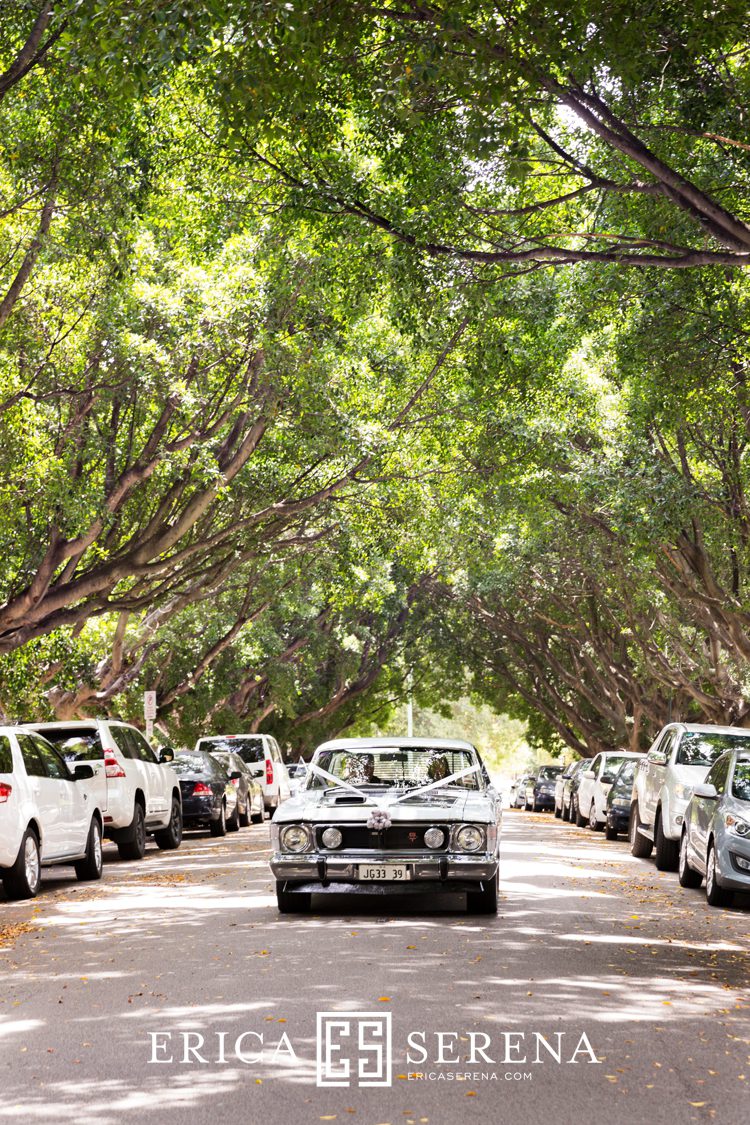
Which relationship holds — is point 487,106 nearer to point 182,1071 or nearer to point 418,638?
point 182,1071

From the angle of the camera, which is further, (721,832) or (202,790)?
(202,790)

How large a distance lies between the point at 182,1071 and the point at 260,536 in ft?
69.2

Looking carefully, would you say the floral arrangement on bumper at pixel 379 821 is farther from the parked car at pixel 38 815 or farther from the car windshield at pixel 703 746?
the car windshield at pixel 703 746

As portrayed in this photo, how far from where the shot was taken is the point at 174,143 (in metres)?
16.7

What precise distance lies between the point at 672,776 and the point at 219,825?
10.6m

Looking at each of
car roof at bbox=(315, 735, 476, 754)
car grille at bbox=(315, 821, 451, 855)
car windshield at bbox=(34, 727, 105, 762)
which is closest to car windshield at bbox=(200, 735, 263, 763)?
car windshield at bbox=(34, 727, 105, 762)

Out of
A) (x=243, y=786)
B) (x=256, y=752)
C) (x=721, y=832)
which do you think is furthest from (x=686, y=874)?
(x=256, y=752)

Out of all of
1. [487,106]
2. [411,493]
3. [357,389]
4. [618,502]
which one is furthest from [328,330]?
[487,106]

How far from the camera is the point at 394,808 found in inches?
475

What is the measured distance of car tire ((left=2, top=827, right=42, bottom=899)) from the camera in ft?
47.1

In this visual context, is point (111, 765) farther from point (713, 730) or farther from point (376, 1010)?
point (376, 1010)

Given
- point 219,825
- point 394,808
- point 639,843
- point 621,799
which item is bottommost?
point 639,843

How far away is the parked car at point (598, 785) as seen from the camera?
2759 cm

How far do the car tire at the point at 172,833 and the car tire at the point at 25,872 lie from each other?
7.40m
